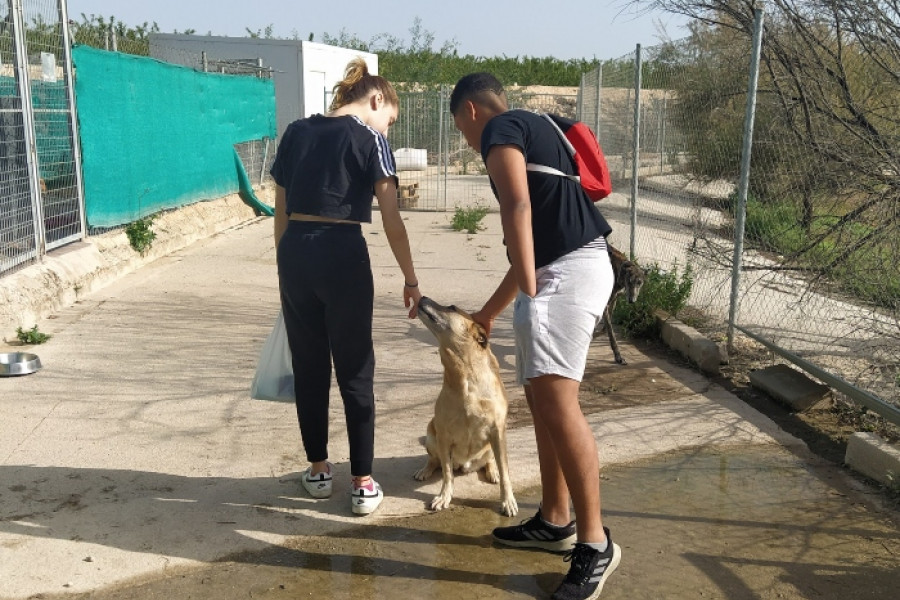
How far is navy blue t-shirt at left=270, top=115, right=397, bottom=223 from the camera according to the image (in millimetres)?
3365

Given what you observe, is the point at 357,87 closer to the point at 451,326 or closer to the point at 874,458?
the point at 451,326

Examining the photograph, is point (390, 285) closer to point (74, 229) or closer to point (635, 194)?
point (635, 194)

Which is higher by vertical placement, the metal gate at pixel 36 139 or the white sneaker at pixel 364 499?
the metal gate at pixel 36 139

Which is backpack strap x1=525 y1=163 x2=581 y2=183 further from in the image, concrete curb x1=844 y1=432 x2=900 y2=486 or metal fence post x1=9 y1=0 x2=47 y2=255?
metal fence post x1=9 y1=0 x2=47 y2=255

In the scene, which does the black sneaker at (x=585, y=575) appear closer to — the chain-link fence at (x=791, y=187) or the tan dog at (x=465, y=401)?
the tan dog at (x=465, y=401)

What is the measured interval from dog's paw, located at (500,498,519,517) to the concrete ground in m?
0.04

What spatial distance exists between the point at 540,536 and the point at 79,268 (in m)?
5.93

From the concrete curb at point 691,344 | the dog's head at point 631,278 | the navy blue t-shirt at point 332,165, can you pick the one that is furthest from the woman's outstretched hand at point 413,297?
the concrete curb at point 691,344

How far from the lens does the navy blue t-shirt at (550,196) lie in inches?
114

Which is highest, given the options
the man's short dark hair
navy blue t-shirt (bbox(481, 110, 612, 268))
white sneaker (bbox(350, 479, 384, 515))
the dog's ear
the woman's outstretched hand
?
the man's short dark hair

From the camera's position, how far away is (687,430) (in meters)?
4.71

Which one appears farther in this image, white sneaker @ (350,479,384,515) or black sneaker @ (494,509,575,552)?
white sneaker @ (350,479,384,515)

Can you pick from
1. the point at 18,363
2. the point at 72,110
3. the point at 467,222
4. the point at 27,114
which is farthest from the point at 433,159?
the point at 18,363

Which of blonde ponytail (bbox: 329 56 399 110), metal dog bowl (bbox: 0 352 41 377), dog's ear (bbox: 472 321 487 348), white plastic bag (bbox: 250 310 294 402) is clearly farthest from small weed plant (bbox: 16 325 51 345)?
dog's ear (bbox: 472 321 487 348)
